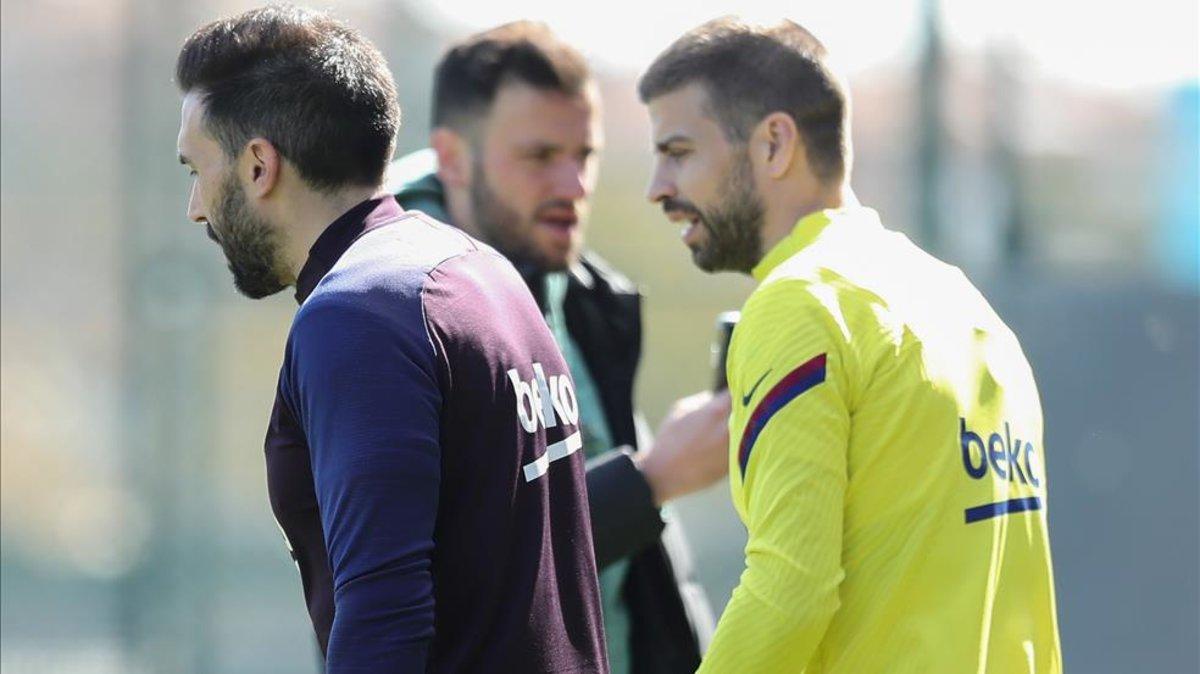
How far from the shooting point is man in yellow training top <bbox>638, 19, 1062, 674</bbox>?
7.11ft

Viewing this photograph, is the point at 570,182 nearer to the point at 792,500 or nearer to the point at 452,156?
the point at 452,156

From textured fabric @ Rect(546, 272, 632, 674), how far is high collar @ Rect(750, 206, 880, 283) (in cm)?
83

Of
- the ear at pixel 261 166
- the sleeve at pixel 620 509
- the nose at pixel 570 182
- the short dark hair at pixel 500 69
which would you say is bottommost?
the sleeve at pixel 620 509

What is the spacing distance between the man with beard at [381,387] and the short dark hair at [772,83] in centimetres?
68

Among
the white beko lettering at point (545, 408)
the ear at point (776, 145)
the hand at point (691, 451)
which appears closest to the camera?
the white beko lettering at point (545, 408)

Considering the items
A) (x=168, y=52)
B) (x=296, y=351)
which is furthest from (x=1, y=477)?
(x=296, y=351)

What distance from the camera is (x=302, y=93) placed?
6.97 feet

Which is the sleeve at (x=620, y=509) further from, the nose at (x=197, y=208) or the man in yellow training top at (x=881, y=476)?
the nose at (x=197, y=208)

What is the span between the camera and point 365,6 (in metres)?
5.83

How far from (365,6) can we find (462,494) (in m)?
4.14

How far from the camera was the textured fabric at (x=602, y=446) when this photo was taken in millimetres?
3363

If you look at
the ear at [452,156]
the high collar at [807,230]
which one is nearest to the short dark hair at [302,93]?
the high collar at [807,230]

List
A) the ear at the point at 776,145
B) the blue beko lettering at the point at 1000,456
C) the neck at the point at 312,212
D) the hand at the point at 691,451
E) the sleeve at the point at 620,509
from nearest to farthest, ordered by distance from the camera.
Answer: the neck at the point at 312,212, the blue beko lettering at the point at 1000,456, the ear at the point at 776,145, the sleeve at the point at 620,509, the hand at the point at 691,451

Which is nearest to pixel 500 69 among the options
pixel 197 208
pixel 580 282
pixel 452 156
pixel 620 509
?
pixel 452 156
